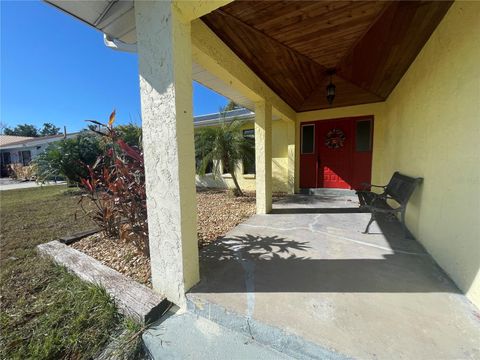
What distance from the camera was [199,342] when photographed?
1531 mm

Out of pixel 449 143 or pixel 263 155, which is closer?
pixel 449 143

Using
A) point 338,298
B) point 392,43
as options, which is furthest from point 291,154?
point 338,298

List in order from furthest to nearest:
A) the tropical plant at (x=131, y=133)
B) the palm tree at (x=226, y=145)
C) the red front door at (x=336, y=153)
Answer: the palm tree at (x=226, y=145)
the red front door at (x=336, y=153)
the tropical plant at (x=131, y=133)

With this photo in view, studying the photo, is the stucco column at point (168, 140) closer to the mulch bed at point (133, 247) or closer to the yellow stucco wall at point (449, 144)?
the mulch bed at point (133, 247)

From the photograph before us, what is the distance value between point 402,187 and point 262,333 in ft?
10.4

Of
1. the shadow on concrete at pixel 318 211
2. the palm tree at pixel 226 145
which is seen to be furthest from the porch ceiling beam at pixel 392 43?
the palm tree at pixel 226 145

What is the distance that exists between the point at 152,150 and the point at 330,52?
339 cm

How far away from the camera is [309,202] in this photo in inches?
217

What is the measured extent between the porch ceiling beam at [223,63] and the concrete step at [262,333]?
2654 mm

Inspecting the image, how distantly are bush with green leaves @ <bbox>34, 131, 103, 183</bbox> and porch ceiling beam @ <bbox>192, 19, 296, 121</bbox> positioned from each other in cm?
790

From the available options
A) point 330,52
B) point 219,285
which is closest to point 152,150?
point 219,285

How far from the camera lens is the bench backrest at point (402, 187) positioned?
113 inches

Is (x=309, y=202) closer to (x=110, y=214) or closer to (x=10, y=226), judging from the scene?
(x=110, y=214)

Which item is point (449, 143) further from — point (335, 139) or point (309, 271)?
point (335, 139)
